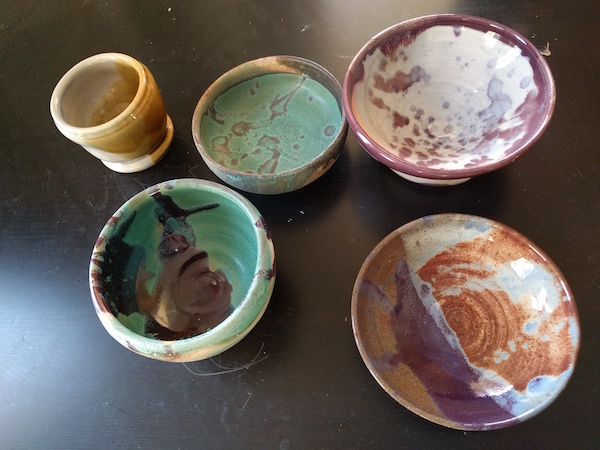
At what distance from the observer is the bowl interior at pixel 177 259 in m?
0.89

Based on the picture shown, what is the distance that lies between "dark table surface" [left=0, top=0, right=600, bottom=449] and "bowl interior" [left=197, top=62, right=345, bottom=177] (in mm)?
74

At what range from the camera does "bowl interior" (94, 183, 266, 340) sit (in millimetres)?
889

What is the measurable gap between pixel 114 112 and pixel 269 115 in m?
0.38

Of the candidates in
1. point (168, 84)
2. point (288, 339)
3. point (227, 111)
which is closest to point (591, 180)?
point (288, 339)

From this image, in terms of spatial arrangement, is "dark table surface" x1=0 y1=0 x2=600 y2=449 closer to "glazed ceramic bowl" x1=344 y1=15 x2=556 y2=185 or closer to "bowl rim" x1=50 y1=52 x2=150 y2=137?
"glazed ceramic bowl" x1=344 y1=15 x2=556 y2=185

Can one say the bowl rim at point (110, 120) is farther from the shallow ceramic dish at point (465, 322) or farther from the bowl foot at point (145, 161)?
the shallow ceramic dish at point (465, 322)

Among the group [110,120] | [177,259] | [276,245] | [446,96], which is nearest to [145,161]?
[110,120]

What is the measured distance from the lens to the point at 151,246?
0.99 metres

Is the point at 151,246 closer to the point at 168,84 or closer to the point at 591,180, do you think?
the point at 168,84

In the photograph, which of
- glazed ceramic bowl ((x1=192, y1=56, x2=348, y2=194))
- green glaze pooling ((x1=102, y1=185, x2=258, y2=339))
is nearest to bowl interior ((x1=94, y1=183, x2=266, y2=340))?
green glaze pooling ((x1=102, y1=185, x2=258, y2=339))

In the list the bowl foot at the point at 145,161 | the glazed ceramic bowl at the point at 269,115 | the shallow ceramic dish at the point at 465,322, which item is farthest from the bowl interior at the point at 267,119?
the shallow ceramic dish at the point at 465,322

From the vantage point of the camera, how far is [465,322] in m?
0.89

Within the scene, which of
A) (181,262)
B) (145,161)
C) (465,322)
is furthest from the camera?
(145,161)

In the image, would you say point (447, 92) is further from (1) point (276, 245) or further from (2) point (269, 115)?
(1) point (276, 245)
